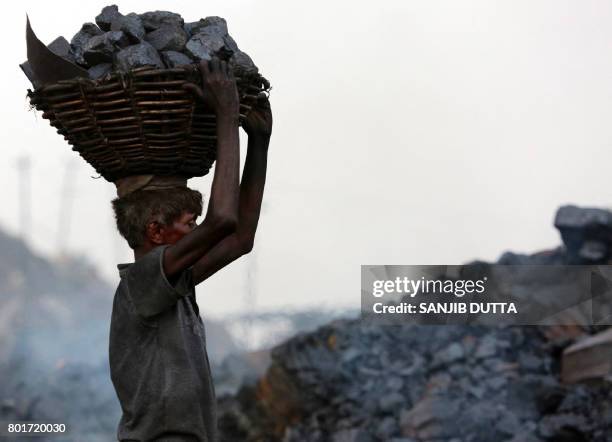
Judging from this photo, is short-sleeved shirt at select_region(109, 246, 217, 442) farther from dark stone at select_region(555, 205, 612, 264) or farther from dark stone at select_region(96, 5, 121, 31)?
dark stone at select_region(555, 205, 612, 264)

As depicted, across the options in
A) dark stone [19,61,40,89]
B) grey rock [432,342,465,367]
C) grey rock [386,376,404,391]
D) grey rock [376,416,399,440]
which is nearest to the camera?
dark stone [19,61,40,89]

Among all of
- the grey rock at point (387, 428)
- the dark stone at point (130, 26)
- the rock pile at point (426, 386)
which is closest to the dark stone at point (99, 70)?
the dark stone at point (130, 26)

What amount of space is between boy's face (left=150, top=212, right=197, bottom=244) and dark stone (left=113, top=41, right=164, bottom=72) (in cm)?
44

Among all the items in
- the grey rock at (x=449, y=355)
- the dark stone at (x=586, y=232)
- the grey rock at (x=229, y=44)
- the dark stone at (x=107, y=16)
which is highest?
the dark stone at (x=586, y=232)

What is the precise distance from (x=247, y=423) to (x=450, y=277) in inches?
92.3

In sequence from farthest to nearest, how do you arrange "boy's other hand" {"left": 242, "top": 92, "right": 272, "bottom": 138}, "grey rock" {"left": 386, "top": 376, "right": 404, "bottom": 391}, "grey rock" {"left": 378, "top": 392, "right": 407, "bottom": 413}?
1. "grey rock" {"left": 386, "top": 376, "right": 404, "bottom": 391}
2. "grey rock" {"left": 378, "top": 392, "right": 407, "bottom": 413}
3. "boy's other hand" {"left": 242, "top": 92, "right": 272, "bottom": 138}

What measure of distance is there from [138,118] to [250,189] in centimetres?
51

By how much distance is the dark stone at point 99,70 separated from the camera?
298 centimetres

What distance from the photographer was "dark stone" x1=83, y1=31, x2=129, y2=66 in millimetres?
3020

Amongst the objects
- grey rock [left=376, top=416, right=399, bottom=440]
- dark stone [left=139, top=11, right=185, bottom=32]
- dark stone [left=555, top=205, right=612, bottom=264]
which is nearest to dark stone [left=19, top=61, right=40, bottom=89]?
dark stone [left=139, top=11, right=185, bottom=32]

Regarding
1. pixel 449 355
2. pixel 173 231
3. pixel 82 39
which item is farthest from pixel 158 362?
pixel 449 355

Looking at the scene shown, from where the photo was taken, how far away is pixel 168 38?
3.06 m

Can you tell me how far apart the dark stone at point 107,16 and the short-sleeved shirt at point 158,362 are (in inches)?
29.3

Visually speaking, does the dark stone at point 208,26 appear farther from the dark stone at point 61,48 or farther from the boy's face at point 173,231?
the boy's face at point 173,231
